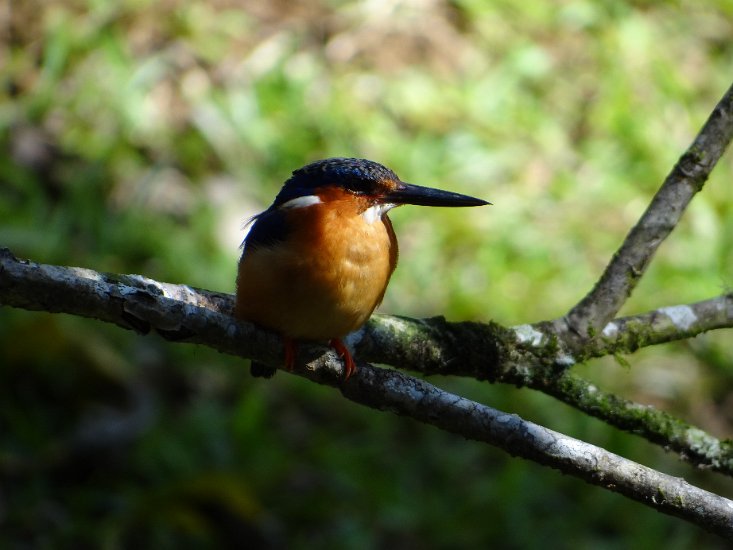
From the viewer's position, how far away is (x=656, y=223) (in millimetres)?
2600

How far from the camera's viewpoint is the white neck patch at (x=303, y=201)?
8.46 ft

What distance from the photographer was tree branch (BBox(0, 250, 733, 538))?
1.86 meters

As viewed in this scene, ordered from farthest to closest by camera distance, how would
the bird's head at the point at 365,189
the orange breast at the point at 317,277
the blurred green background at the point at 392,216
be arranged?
the blurred green background at the point at 392,216, the bird's head at the point at 365,189, the orange breast at the point at 317,277

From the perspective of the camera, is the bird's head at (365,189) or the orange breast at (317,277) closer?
the orange breast at (317,277)

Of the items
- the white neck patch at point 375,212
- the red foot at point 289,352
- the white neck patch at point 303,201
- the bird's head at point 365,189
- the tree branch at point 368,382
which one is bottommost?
the tree branch at point 368,382

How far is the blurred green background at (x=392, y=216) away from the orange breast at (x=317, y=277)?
41.9 inches

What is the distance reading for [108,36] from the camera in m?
6.07

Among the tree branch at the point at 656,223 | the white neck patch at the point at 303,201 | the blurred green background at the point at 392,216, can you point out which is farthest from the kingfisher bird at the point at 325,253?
the blurred green background at the point at 392,216

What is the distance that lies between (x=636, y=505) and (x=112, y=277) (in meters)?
3.13

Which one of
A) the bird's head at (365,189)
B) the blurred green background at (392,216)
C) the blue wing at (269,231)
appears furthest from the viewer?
the blurred green background at (392,216)

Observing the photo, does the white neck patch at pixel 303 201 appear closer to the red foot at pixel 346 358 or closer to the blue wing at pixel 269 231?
the blue wing at pixel 269 231

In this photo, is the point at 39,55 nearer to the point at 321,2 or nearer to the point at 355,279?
the point at 321,2

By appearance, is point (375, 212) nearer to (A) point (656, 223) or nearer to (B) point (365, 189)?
(B) point (365, 189)

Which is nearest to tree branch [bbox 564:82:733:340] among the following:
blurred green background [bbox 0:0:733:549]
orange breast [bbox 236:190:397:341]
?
orange breast [bbox 236:190:397:341]
